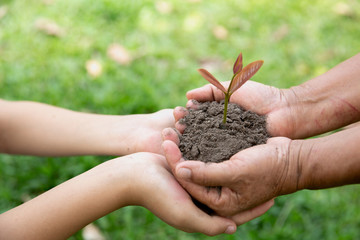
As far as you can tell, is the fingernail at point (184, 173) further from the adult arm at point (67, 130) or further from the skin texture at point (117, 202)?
the adult arm at point (67, 130)

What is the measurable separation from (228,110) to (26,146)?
1.11m

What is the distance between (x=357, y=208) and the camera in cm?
242

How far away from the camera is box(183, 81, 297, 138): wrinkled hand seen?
6.34 ft

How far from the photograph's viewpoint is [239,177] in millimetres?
1514

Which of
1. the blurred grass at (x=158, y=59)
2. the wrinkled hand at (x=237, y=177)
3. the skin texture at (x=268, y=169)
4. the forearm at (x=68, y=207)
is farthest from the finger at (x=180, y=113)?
the blurred grass at (x=158, y=59)

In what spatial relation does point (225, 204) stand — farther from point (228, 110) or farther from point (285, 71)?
point (285, 71)

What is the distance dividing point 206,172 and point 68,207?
1.99 ft

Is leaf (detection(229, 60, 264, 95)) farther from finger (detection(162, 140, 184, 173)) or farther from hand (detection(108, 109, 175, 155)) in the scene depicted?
hand (detection(108, 109, 175, 155))

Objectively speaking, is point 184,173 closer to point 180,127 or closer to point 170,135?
point 170,135

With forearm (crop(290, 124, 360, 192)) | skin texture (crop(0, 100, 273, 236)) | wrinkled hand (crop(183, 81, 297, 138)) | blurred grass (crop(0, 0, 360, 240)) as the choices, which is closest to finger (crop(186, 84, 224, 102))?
wrinkled hand (crop(183, 81, 297, 138))

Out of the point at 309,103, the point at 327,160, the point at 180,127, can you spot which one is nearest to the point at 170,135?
the point at 180,127

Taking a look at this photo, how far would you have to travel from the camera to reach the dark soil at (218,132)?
A: 166cm

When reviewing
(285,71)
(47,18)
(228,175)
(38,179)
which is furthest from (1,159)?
(285,71)

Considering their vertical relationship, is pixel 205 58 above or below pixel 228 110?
above
